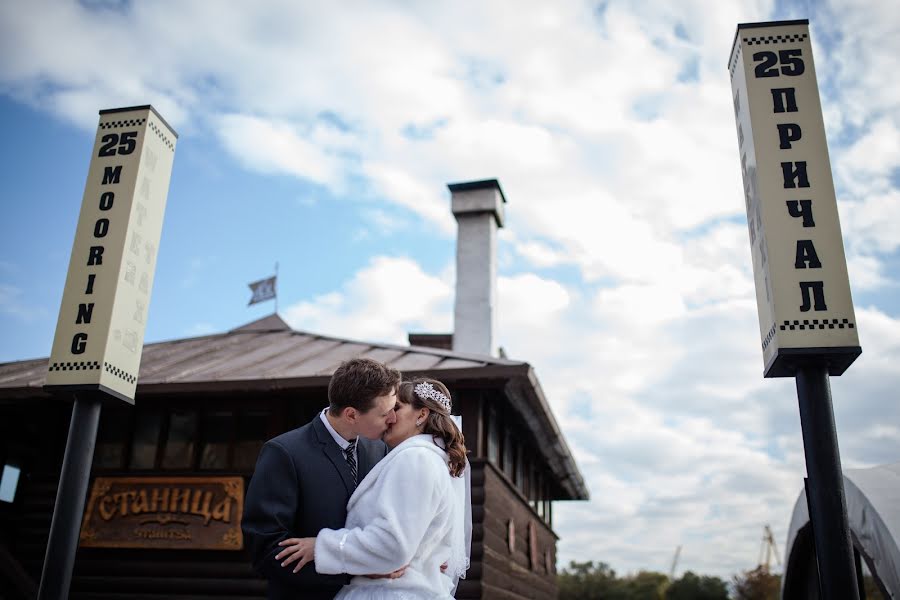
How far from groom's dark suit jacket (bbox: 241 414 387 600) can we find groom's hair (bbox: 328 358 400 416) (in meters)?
0.25

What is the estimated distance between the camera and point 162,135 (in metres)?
8.48

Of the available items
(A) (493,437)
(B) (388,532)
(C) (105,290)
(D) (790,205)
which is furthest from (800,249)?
(A) (493,437)

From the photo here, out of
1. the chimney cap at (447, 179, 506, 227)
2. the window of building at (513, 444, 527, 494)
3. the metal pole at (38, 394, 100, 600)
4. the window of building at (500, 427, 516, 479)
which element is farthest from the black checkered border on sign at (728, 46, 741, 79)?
the chimney cap at (447, 179, 506, 227)

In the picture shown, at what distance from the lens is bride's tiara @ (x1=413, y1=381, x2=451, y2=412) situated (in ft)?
12.8

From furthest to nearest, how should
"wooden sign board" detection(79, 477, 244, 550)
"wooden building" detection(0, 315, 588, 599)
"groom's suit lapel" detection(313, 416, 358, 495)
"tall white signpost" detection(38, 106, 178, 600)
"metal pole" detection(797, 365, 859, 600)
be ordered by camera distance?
"wooden sign board" detection(79, 477, 244, 550) → "wooden building" detection(0, 315, 588, 599) → "tall white signpost" detection(38, 106, 178, 600) → "metal pole" detection(797, 365, 859, 600) → "groom's suit lapel" detection(313, 416, 358, 495)

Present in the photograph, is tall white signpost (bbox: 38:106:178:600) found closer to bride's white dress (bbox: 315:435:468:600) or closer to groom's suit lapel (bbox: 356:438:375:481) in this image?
groom's suit lapel (bbox: 356:438:375:481)

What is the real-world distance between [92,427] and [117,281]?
4.67 ft

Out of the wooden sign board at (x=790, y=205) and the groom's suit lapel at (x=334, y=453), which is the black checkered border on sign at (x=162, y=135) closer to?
the groom's suit lapel at (x=334, y=453)

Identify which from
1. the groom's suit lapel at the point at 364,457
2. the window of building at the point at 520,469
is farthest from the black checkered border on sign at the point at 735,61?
the window of building at the point at 520,469

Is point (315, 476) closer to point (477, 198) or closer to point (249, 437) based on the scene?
point (249, 437)

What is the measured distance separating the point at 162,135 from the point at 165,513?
5.62 metres

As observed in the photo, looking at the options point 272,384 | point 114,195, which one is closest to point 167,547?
point 272,384

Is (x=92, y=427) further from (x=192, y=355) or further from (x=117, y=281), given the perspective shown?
(x=192, y=355)

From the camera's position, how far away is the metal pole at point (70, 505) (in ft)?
21.0
